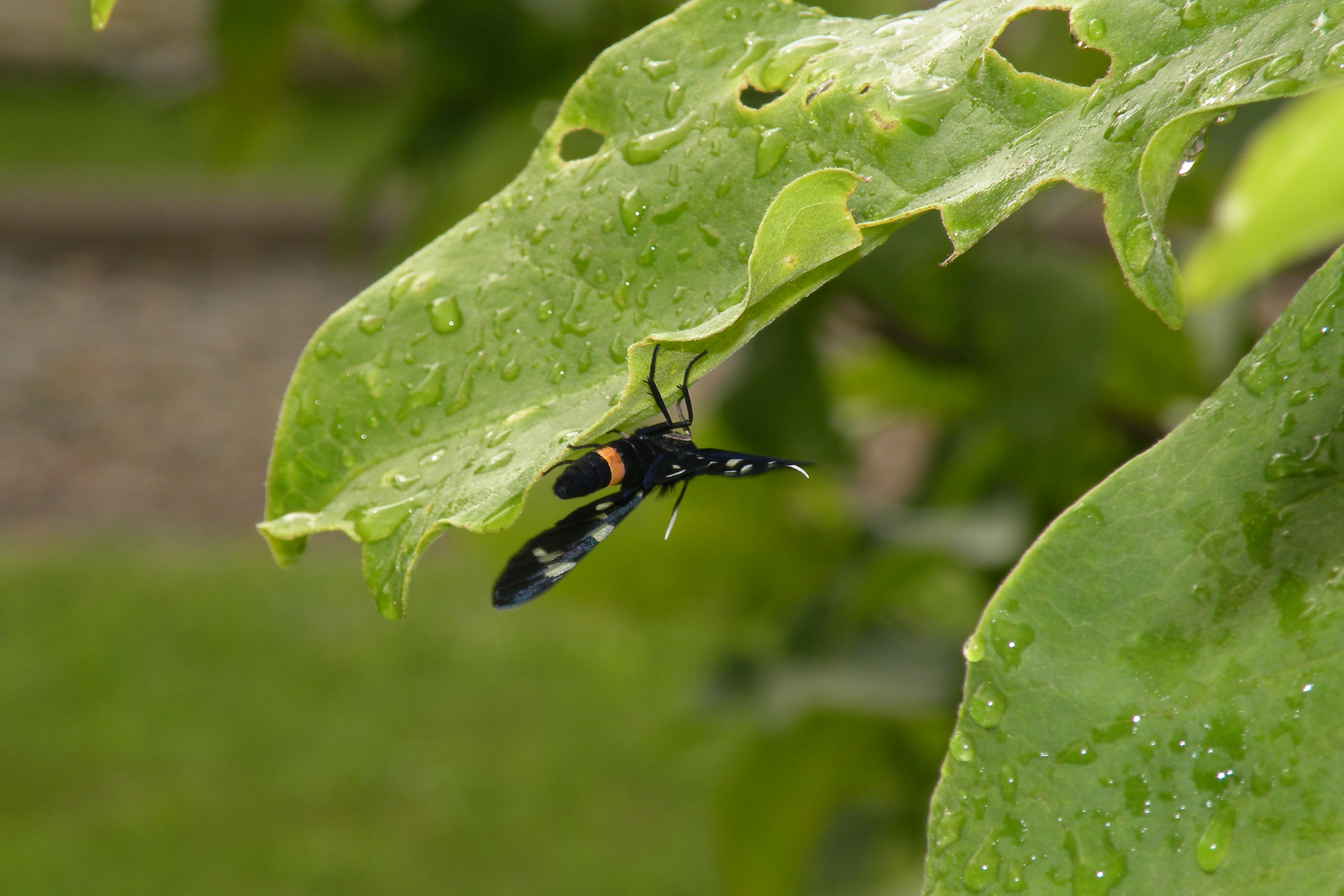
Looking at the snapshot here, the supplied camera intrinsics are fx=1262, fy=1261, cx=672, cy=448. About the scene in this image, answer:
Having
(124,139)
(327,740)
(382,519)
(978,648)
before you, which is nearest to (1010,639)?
(978,648)

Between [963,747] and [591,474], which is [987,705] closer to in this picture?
[963,747]

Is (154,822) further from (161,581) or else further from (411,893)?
(161,581)

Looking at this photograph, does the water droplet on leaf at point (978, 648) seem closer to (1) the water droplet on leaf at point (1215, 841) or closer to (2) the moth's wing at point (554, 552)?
(1) the water droplet on leaf at point (1215, 841)

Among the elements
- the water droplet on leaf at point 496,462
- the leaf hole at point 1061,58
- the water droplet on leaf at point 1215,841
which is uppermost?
the water droplet on leaf at point 496,462

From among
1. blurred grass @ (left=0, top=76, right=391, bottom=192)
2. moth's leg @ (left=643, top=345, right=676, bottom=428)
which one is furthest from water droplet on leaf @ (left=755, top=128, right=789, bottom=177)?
blurred grass @ (left=0, top=76, right=391, bottom=192)

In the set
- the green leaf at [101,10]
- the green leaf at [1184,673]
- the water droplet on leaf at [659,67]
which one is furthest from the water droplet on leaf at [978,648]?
the green leaf at [101,10]
